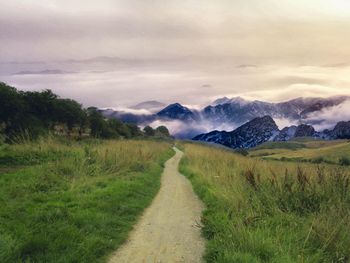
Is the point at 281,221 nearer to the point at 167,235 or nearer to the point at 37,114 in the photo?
the point at 167,235

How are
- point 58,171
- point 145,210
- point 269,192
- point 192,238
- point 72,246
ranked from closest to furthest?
point 72,246 → point 192,238 → point 269,192 → point 145,210 → point 58,171

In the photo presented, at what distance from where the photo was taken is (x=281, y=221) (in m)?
10.1

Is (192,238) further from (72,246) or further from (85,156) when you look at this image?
(85,156)

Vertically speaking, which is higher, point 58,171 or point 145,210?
point 58,171

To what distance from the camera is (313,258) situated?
7938 millimetres

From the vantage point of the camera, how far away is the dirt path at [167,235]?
8969 millimetres

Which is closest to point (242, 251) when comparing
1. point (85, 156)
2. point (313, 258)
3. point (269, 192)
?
point (313, 258)

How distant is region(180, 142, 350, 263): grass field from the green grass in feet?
8.02

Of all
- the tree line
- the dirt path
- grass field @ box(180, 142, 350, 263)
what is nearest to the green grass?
the dirt path

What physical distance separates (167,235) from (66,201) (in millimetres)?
3549

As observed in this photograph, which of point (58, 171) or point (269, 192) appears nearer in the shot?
point (269, 192)

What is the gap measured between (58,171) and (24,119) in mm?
29998

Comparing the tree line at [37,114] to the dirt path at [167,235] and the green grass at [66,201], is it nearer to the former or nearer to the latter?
the green grass at [66,201]

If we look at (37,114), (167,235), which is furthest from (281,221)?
(37,114)
